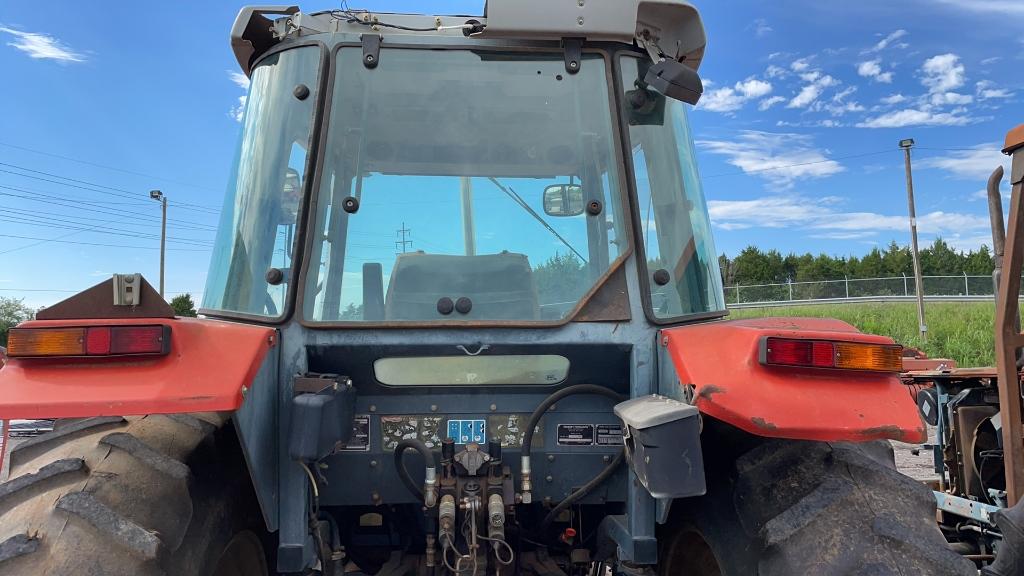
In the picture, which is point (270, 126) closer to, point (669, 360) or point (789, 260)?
point (669, 360)

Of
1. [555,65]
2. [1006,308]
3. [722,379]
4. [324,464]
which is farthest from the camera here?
[1006,308]

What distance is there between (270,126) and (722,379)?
170 centimetres

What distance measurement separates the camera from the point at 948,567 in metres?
1.75

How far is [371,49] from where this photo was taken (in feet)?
8.17

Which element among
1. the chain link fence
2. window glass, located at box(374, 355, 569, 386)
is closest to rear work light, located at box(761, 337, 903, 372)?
window glass, located at box(374, 355, 569, 386)

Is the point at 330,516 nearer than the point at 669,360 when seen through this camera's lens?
No

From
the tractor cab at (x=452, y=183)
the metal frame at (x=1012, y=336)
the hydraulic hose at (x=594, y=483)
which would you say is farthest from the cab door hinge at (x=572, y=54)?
the metal frame at (x=1012, y=336)

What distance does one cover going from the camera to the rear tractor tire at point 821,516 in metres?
1.78

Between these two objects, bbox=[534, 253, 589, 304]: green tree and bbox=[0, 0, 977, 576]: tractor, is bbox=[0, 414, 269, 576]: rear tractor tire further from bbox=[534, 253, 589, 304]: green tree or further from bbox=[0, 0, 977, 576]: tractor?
bbox=[534, 253, 589, 304]: green tree

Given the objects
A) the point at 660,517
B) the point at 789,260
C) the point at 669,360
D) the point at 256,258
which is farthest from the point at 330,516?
the point at 789,260

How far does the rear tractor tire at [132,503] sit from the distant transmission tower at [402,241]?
2.59ft

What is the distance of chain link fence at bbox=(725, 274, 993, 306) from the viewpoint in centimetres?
3117

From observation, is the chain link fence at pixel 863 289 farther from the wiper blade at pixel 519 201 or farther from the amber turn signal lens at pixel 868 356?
the amber turn signal lens at pixel 868 356

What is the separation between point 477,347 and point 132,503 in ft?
3.36
